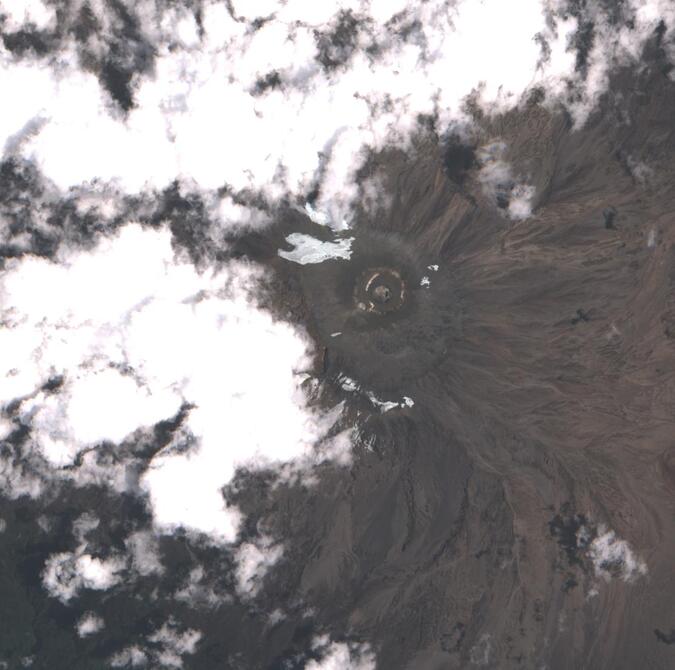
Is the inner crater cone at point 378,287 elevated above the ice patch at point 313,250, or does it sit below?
below

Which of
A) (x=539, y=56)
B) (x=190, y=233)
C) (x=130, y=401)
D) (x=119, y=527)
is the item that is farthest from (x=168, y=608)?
(x=539, y=56)

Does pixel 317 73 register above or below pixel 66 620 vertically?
above

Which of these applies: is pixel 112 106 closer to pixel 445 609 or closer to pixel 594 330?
pixel 594 330

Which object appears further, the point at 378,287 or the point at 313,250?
the point at 378,287

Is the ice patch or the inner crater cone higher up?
the ice patch

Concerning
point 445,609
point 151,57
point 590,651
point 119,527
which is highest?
point 151,57

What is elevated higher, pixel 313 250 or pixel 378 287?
pixel 313 250

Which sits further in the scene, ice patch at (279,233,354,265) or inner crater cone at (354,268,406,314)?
inner crater cone at (354,268,406,314)

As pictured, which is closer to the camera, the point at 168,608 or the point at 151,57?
the point at 151,57
